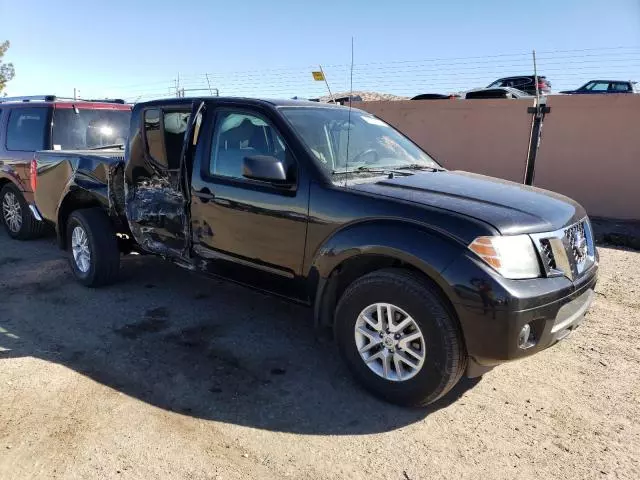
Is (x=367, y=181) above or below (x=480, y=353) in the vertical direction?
above

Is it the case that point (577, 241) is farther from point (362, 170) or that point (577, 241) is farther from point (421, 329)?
point (362, 170)

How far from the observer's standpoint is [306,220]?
3.50 m

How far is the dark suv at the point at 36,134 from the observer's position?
6.74 m

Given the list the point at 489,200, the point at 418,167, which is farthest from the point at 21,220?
the point at 489,200

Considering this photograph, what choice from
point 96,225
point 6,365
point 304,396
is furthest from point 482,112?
point 6,365

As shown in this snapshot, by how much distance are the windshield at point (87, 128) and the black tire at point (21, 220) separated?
3.52 feet

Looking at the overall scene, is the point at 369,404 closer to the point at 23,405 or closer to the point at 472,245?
the point at 472,245

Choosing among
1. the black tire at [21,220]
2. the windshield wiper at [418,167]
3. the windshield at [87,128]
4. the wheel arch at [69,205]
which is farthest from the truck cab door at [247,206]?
the black tire at [21,220]

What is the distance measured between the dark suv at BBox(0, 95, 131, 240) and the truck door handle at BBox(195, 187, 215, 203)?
349 centimetres

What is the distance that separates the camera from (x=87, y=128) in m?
6.95

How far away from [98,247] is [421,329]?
343cm

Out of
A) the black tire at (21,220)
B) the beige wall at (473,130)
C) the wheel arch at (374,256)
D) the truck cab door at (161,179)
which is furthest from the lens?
the beige wall at (473,130)

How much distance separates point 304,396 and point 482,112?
8.34 metres

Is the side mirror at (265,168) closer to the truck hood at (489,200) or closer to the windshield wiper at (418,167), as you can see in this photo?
the truck hood at (489,200)
